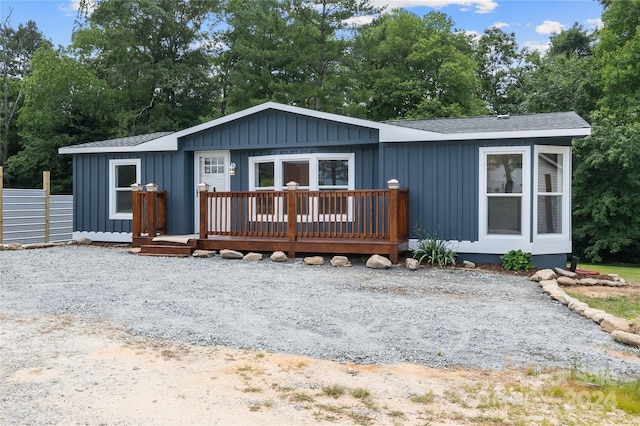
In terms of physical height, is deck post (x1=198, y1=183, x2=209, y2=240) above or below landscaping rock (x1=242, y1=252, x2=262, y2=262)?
above

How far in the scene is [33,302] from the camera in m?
5.97

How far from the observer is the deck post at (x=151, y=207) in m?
11.1

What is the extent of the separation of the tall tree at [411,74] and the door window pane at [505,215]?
14040 mm

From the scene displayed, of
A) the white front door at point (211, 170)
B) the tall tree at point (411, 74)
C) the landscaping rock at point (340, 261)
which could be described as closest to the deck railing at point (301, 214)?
the landscaping rock at point (340, 261)

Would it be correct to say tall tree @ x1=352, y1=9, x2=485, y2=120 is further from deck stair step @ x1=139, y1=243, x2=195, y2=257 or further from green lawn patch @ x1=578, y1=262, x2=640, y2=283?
deck stair step @ x1=139, y1=243, x2=195, y2=257

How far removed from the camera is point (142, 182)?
12.2 metres

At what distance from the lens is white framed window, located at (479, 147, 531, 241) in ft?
30.0

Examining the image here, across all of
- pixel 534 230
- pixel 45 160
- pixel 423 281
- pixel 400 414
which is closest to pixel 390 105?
pixel 45 160

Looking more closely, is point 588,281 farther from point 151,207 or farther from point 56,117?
point 56,117

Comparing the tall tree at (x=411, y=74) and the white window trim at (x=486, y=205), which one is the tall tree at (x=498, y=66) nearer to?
the tall tree at (x=411, y=74)

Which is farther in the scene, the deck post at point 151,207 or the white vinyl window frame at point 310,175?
the deck post at point 151,207

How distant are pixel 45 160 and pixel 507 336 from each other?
2266 cm

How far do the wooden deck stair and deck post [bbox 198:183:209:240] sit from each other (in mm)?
217

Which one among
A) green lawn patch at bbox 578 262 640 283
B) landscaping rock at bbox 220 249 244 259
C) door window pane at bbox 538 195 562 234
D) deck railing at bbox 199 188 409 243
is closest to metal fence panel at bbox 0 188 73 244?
deck railing at bbox 199 188 409 243
